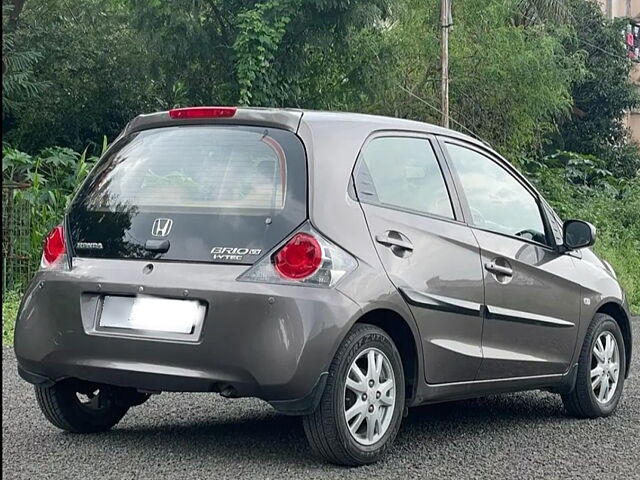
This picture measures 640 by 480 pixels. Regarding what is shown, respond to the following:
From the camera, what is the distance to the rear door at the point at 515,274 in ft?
18.8

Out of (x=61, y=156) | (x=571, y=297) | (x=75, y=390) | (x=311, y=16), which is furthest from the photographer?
(x=311, y=16)

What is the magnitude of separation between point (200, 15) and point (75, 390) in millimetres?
16597

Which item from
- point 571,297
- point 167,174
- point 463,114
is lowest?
point 463,114

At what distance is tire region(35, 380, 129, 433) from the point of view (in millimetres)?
5469

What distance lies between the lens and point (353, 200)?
5008 mm

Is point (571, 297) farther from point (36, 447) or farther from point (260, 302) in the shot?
point (36, 447)

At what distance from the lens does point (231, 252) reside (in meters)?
4.75

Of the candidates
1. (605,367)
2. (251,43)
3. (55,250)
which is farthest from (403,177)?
(251,43)

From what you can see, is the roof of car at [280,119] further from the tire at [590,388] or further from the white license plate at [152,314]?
the tire at [590,388]

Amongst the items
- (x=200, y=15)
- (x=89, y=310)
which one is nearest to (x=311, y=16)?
(x=200, y=15)

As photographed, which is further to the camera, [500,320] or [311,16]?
[311,16]

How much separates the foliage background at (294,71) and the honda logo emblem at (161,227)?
11.0 meters

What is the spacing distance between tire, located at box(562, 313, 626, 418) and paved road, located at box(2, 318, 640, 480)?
71 millimetres

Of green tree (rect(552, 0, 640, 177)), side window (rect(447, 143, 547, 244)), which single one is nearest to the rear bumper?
side window (rect(447, 143, 547, 244))
